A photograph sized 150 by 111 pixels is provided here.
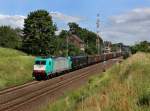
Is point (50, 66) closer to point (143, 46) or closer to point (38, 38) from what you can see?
point (143, 46)

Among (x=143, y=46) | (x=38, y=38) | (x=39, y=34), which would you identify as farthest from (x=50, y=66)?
(x=39, y=34)

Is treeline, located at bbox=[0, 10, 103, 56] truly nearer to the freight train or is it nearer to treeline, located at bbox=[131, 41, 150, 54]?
treeline, located at bbox=[131, 41, 150, 54]

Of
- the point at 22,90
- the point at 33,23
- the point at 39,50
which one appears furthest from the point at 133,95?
the point at 33,23

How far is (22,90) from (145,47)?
4638 cm

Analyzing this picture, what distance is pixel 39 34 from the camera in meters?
110

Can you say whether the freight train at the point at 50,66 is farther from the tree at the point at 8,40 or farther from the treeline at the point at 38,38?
the tree at the point at 8,40

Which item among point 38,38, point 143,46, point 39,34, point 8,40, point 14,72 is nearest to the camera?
point 14,72

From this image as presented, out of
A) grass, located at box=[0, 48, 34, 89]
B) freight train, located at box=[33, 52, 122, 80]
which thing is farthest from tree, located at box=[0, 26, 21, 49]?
freight train, located at box=[33, 52, 122, 80]

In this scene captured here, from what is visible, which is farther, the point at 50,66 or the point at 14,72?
the point at 14,72

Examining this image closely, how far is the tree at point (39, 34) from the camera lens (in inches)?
4219

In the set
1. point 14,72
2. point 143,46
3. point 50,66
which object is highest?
point 143,46

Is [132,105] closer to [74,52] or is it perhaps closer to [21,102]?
[21,102]

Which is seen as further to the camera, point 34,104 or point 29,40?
point 29,40

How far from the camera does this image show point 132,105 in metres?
12.1
